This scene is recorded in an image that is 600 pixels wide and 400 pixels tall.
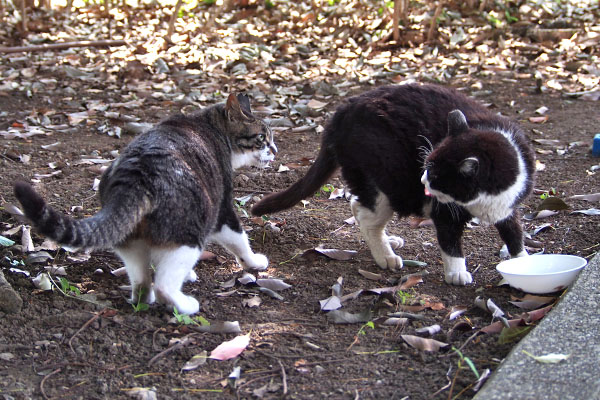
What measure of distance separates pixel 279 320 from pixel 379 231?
1.07 metres

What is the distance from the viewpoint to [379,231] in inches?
171

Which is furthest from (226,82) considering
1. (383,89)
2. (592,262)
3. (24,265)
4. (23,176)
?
(592,262)

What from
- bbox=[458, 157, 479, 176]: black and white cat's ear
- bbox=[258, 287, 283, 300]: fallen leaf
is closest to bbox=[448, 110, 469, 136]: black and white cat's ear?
bbox=[458, 157, 479, 176]: black and white cat's ear

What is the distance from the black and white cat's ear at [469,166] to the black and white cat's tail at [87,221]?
1.66m

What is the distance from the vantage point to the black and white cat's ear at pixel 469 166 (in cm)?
374

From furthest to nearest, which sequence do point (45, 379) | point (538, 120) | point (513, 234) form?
1. point (538, 120)
2. point (513, 234)
3. point (45, 379)

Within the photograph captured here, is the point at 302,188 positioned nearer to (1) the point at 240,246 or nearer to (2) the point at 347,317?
(1) the point at 240,246

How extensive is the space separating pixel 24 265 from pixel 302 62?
562cm

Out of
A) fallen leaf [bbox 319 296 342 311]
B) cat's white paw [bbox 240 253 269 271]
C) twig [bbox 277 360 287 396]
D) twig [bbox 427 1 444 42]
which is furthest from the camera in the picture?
twig [bbox 427 1 444 42]

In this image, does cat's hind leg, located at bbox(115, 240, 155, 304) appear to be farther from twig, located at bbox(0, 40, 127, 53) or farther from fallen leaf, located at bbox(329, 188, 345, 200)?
twig, located at bbox(0, 40, 127, 53)

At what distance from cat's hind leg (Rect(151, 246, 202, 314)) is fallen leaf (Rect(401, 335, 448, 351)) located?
1111 mm

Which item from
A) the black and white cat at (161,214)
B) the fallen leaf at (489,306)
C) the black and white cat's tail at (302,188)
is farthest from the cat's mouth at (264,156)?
the fallen leaf at (489,306)

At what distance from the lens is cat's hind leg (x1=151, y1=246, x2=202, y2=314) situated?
11.2 ft

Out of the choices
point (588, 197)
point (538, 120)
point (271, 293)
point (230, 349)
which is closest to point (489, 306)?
point (271, 293)
